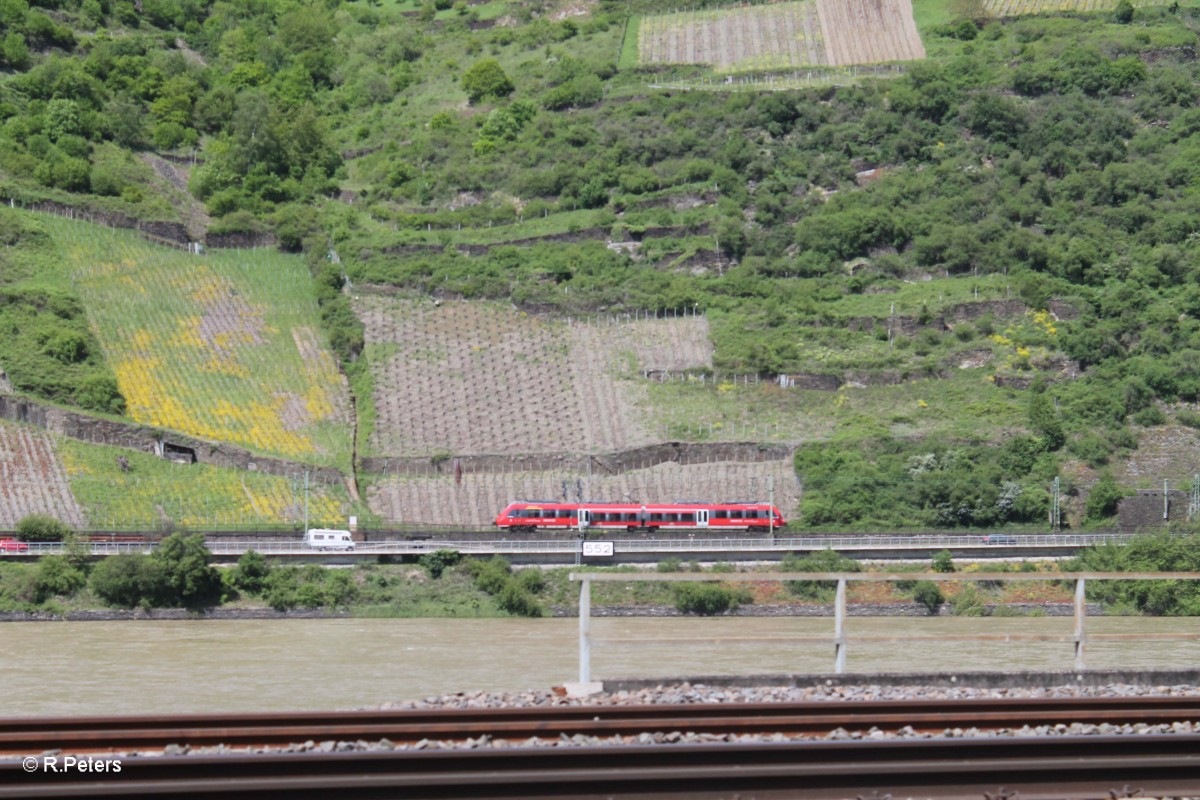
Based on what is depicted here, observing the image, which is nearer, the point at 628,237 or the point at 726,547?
the point at 726,547

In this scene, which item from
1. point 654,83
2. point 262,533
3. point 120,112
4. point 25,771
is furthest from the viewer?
point 654,83

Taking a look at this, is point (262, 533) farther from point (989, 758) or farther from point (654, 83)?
point (654, 83)

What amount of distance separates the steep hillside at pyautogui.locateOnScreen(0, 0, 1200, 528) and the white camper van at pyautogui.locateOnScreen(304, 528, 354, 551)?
315 inches

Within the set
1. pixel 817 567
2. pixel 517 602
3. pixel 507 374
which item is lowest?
pixel 517 602

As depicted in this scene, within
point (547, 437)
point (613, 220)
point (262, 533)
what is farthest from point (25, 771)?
point (613, 220)

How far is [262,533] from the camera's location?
6725cm

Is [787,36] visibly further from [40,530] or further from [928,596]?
[40,530]

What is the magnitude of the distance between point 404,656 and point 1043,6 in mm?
99458

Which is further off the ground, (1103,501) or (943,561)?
(1103,501)

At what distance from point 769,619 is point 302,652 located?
1892cm

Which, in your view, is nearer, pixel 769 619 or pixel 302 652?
pixel 302 652

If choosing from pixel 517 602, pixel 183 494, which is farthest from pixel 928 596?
pixel 183 494

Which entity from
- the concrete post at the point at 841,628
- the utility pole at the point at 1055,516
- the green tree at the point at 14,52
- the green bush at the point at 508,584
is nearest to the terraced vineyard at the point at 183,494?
the green bush at the point at 508,584

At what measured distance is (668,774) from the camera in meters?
15.0
